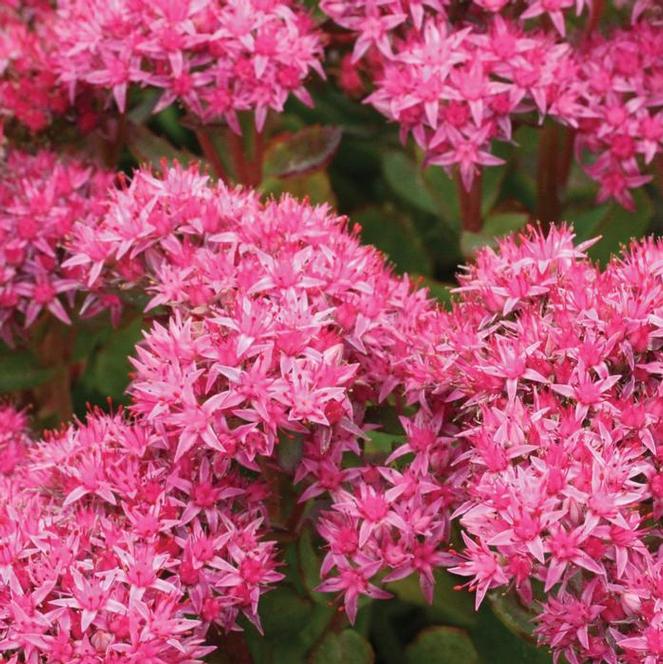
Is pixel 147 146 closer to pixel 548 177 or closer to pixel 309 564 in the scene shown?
pixel 548 177

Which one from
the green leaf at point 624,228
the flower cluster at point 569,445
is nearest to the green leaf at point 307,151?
the green leaf at point 624,228

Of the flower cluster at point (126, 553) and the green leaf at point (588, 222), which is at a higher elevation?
the flower cluster at point (126, 553)

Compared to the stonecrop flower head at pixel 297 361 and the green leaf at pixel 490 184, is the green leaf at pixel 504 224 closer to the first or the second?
the green leaf at pixel 490 184

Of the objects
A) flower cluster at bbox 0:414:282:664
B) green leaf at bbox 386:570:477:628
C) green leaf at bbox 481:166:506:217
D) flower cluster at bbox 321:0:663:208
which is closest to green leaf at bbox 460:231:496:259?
flower cluster at bbox 321:0:663:208

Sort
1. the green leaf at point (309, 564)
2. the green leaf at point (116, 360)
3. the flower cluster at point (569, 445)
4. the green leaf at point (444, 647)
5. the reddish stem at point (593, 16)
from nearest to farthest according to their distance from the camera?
1. the flower cluster at point (569, 445)
2. the green leaf at point (309, 564)
3. the green leaf at point (444, 647)
4. the reddish stem at point (593, 16)
5. the green leaf at point (116, 360)

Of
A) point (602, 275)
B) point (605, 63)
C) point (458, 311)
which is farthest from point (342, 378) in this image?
point (605, 63)

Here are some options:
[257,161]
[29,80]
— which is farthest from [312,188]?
[29,80]

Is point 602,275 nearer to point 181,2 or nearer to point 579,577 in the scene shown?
point 579,577

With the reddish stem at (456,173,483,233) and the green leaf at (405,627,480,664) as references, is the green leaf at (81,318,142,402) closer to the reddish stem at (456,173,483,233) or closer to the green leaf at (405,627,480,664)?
the reddish stem at (456,173,483,233)
